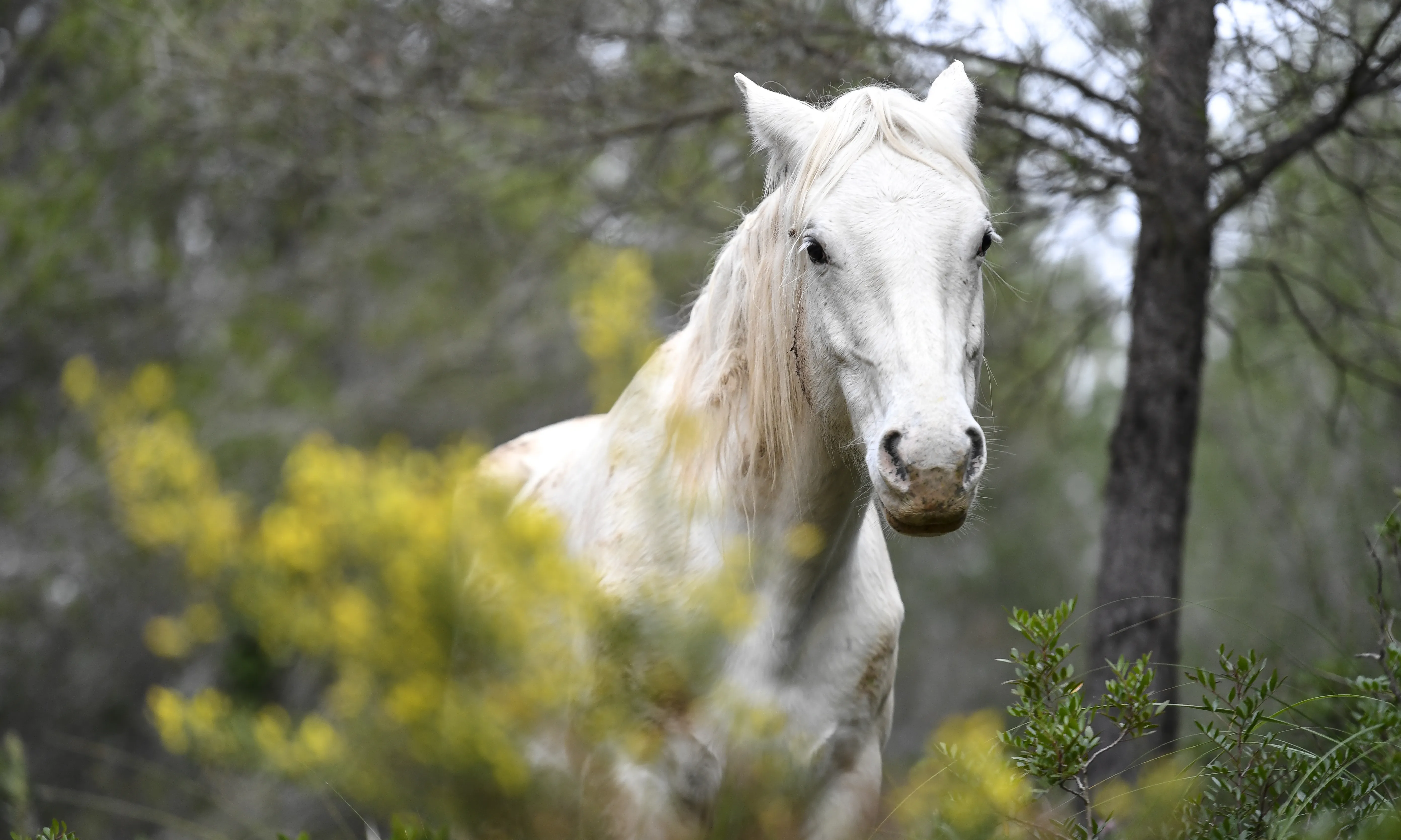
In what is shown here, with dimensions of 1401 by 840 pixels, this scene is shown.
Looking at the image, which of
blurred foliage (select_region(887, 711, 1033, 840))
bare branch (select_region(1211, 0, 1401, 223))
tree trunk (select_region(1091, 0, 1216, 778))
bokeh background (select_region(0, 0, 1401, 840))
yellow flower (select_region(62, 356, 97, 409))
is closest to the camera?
blurred foliage (select_region(887, 711, 1033, 840))

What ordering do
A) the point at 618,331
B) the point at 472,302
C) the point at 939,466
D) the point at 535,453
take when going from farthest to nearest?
the point at 472,302 < the point at 535,453 < the point at 618,331 < the point at 939,466

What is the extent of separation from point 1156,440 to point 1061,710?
7.78 ft

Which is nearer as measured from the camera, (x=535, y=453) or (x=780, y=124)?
(x=780, y=124)

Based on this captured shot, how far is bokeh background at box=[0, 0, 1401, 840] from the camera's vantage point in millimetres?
4777

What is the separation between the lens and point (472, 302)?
14602 mm

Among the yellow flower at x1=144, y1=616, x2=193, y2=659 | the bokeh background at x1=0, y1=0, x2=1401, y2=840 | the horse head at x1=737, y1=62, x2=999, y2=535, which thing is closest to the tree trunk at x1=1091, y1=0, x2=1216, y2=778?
the bokeh background at x1=0, y1=0, x2=1401, y2=840

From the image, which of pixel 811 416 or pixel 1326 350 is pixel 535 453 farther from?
pixel 1326 350

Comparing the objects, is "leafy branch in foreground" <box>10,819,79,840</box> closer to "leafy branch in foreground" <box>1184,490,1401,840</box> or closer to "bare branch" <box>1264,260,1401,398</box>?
"leafy branch in foreground" <box>1184,490,1401,840</box>

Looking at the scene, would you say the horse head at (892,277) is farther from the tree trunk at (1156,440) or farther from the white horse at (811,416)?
the tree trunk at (1156,440)

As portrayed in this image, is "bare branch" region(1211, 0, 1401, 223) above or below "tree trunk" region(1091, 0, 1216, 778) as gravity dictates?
above

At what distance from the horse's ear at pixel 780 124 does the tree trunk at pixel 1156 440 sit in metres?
1.87

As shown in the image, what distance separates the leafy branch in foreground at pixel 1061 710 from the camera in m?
2.34

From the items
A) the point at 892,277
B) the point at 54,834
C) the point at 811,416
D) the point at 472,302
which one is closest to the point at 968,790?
the point at 811,416

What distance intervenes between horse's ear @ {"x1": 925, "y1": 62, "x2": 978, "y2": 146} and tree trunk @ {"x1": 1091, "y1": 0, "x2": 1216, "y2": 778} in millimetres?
1431
